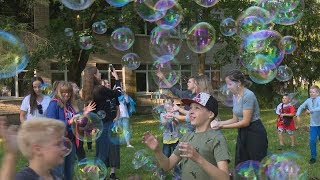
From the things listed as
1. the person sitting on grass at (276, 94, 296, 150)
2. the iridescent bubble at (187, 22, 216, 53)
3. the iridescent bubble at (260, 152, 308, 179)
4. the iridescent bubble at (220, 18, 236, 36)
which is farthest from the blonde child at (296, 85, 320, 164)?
the iridescent bubble at (260, 152, 308, 179)

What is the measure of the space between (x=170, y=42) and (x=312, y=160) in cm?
346

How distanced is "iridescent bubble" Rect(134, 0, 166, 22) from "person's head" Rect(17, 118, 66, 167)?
6337mm

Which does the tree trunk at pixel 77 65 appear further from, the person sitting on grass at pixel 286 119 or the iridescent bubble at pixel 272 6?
the iridescent bubble at pixel 272 6

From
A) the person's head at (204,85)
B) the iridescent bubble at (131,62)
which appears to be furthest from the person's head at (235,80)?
the iridescent bubble at (131,62)

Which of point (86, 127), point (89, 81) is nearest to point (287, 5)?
point (89, 81)

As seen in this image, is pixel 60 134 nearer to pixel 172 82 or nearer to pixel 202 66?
pixel 172 82

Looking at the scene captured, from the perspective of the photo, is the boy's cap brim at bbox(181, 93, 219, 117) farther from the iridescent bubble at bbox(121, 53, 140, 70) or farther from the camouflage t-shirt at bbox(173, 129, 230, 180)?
the iridescent bubble at bbox(121, 53, 140, 70)

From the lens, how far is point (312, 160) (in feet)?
29.8

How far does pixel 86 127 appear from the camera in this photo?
6672 mm

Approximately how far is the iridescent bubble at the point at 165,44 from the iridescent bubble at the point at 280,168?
4533mm

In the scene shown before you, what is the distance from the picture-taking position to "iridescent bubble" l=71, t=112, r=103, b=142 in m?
6.46

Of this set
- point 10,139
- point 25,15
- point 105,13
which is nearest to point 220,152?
point 10,139

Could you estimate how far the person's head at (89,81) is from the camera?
24.2ft

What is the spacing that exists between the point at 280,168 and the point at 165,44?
200 inches
